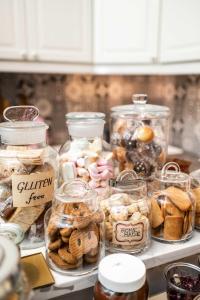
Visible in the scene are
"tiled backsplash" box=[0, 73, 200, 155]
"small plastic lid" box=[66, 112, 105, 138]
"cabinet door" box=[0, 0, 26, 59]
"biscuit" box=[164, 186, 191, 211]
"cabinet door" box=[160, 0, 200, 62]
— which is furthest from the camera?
"tiled backsplash" box=[0, 73, 200, 155]

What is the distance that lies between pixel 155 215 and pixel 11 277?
337 mm

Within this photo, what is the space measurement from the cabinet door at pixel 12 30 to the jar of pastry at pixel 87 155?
79 centimetres

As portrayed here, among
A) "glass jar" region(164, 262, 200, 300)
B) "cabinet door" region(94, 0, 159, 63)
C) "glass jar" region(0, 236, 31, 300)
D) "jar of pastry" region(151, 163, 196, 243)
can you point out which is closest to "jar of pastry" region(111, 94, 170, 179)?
"jar of pastry" region(151, 163, 196, 243)

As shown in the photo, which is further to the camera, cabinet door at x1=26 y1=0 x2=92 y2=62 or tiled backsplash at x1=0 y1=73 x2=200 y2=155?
tiled backsplash at x1=0 y1=73 x2=200 y2=155

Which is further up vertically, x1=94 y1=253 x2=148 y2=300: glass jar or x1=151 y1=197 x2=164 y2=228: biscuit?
x1=151 y1=197 x2=164 y2=228: biscuit

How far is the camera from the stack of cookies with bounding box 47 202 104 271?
44 cm

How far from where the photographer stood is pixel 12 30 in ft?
4.18

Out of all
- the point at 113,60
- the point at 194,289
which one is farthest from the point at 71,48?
the point at 194,289

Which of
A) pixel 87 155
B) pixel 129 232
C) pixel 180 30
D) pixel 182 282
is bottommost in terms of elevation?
pixel 182 282

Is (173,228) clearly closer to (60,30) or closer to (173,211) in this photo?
(173,211)

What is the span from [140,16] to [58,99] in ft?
2.20

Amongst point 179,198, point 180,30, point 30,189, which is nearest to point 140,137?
point 179,198

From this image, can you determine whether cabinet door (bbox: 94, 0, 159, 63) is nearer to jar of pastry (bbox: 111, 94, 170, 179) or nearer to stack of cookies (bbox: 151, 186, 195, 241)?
jar of pastry (bbox: 111, 94, 170, 179)

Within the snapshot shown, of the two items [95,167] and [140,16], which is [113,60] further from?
[95,167]
